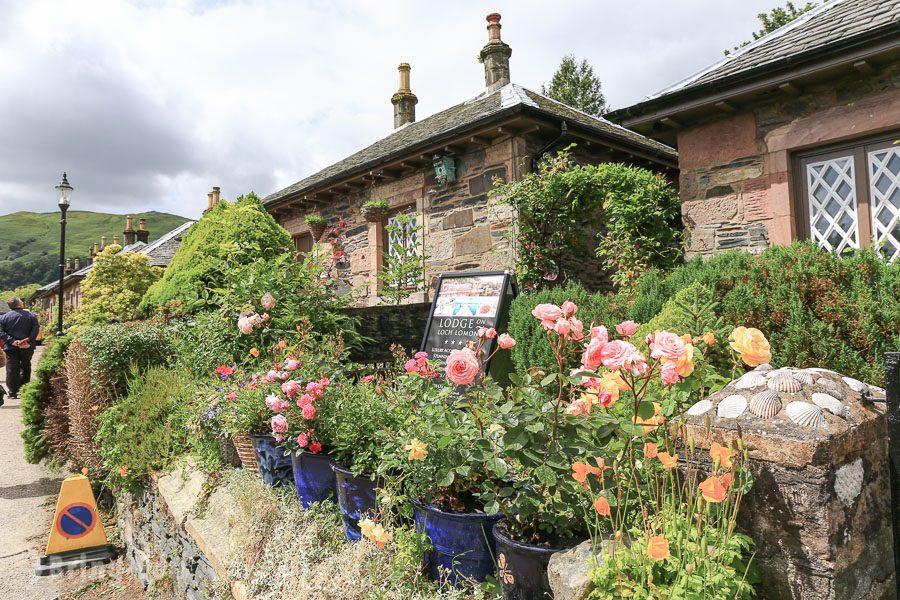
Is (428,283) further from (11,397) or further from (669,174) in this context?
(11,397)

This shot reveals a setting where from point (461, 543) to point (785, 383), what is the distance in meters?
1.24

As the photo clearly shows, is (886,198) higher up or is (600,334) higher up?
(886,198)

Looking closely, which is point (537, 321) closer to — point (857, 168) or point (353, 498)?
point (353, 498)

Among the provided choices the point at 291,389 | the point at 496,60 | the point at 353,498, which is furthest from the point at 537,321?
the point at 496,60

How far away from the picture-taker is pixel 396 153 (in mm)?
9227

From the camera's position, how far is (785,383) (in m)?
1.59

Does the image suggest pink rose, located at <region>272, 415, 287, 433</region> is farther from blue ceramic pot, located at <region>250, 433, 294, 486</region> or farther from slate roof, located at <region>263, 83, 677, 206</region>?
slate roof, located at <region>263, 83, 677, 206</region>

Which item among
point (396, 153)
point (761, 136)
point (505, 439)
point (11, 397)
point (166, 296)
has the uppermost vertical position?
point (396, 153)

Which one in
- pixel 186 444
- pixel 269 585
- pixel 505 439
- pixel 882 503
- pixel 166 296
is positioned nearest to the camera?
pixel 882 503

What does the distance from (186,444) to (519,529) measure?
12.3 feet

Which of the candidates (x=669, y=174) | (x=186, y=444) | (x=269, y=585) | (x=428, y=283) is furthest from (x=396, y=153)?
(x=269, y=585)

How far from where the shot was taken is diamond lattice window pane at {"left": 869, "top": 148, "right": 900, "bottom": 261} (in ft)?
17.5

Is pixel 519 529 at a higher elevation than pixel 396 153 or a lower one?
lower

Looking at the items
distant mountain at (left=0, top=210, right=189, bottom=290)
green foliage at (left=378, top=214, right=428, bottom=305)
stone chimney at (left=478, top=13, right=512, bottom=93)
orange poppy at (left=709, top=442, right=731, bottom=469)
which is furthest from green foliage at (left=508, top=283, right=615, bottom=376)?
distant mountain at (left=0, top=210, right=189, bottom=290)
